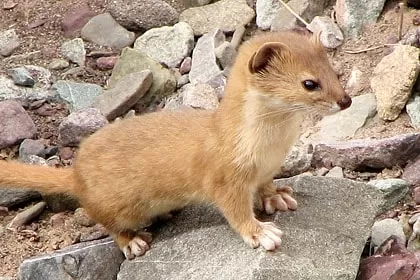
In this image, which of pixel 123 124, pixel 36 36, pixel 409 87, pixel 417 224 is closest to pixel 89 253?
pixel 123 124

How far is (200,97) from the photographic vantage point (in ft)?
16.6

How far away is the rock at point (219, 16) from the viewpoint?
18.4 ft

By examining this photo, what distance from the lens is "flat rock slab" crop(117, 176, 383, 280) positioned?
3.59m

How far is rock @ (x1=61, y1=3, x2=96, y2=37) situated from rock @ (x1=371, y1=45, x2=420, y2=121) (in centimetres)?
191

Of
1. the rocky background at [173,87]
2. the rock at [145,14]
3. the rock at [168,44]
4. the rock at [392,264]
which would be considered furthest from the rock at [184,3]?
the rock at [392,264]

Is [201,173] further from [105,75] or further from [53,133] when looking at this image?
[105,75]

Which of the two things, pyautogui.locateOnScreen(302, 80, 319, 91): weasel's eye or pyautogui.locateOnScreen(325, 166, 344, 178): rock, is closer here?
pyautogui.locateOnScreen(302, 80, 319, 91): weasel's eye

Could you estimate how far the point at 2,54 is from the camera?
5637 millimetres

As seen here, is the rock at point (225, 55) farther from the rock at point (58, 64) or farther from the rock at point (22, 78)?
the rock at point (22, 78)

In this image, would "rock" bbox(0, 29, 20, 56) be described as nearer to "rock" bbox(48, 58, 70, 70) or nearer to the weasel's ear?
"rock" bbox(48, 58, 70, 70)

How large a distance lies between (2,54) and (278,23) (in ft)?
5.15

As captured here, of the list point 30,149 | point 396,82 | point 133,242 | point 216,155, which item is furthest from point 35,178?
point 396,82

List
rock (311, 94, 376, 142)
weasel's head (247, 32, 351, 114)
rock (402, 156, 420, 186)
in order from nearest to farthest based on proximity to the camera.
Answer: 1. weasel's head (247, 32, 351, 114)
2. rock (402, 156, 420, 186)
3. rock (311, 94, 376, 142)

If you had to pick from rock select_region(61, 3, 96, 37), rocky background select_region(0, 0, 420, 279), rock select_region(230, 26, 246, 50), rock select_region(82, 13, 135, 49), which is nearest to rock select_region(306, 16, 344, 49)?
rocky background select_region(0, 0, 420, 279)
